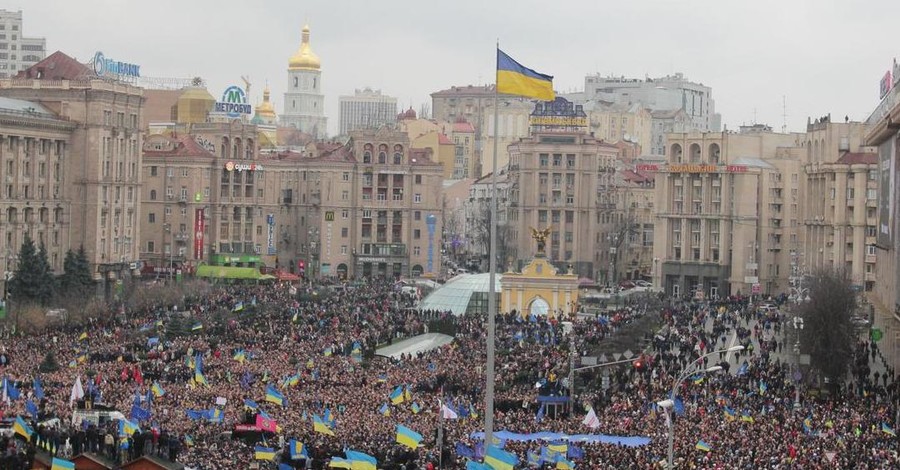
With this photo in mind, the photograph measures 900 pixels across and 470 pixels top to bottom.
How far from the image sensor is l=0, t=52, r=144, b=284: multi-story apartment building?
94500 millimetres

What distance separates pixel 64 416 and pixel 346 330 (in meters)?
24.5

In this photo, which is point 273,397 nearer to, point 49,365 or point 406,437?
point 406,437

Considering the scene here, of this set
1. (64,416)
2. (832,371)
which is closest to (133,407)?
(64,416)

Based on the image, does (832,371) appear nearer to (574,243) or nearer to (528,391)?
(528,391)

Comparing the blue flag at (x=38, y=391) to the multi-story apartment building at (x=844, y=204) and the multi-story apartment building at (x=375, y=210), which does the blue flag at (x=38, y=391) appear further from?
the multi-story apartment building at (x=375, y=210)

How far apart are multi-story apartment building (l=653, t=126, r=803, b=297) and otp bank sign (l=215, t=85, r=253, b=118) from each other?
31.6 meters

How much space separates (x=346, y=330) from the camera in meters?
68.1

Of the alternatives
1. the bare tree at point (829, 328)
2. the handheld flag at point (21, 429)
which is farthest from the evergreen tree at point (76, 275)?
the handheld flag at point (21, 429)

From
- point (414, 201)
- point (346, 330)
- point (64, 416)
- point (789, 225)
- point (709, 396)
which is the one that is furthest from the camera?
point (414, 201)

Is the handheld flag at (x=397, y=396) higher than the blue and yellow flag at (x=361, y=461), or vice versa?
the handheld flag at (x=397, y=396)

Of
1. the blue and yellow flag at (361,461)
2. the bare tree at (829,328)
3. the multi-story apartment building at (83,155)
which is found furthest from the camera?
the multi-story apartment building at (83,155)

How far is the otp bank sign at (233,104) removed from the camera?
123 metres

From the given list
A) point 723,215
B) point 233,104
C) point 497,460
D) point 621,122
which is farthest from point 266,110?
point 497,460

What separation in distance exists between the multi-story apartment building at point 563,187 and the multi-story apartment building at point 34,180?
102 feet
